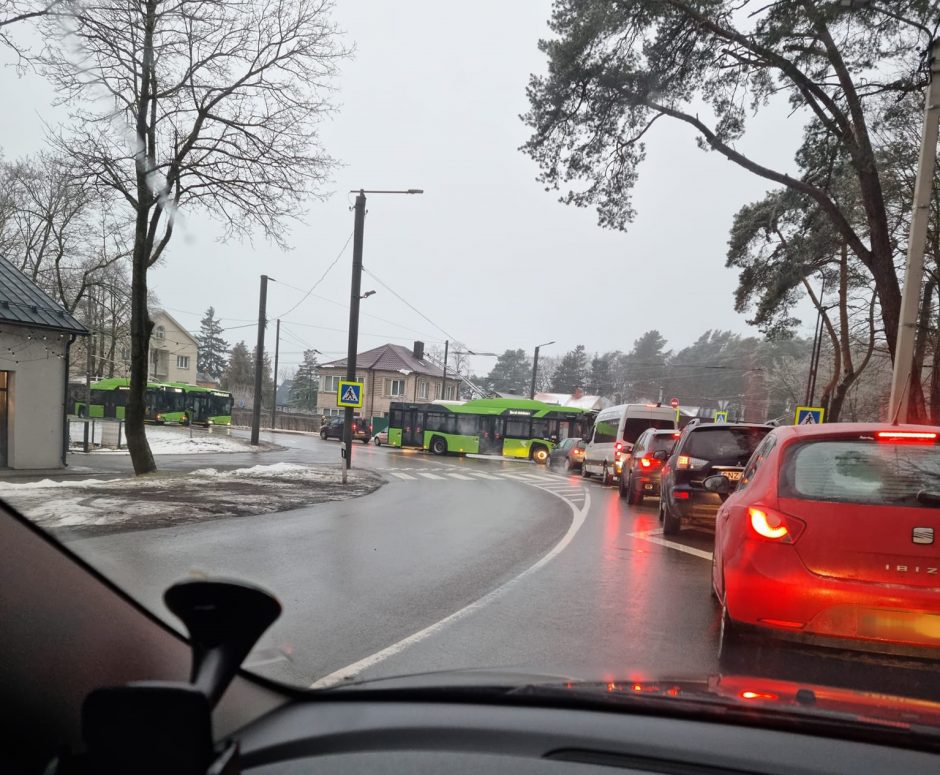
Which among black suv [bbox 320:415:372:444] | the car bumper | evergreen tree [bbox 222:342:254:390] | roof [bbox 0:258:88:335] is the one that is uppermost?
evergreen tree [bbox 222:342:254:390]

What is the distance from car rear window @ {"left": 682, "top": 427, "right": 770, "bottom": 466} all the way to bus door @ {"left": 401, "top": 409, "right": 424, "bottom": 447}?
1195 inches

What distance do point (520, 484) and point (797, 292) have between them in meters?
15.5

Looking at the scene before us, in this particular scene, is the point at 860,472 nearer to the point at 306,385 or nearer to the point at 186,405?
the point at 186,405

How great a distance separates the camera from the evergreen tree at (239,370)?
259 ft

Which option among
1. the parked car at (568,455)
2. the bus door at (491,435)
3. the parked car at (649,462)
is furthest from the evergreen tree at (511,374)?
the parked car at (649,462)

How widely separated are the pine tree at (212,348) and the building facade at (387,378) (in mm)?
9483

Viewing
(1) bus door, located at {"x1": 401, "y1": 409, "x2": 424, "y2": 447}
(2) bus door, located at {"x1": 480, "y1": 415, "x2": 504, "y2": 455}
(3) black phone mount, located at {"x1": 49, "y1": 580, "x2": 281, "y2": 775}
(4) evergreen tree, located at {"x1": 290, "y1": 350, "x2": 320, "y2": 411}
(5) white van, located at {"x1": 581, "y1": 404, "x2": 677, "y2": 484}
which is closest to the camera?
(3) black phone mount, located at {"x1": 49, "y1": 580, "x2": 281, "y2": 775}

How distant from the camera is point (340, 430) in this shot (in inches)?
2020

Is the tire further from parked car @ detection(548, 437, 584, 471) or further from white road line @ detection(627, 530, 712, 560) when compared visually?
parked car @ detection(548, 437, 584, 471)

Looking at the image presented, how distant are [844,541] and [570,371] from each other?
93319 millimetres

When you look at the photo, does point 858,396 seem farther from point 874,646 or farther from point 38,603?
point 38,603

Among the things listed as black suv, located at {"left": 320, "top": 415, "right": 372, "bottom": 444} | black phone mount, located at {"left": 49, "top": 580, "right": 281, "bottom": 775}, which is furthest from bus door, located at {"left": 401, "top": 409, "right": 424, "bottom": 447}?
black phone mount, located at {"left": 49, "top": 580, "right": 281, "bottom": 775}

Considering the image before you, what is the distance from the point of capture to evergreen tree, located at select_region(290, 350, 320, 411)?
88.4 meters

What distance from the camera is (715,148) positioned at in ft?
52.2
